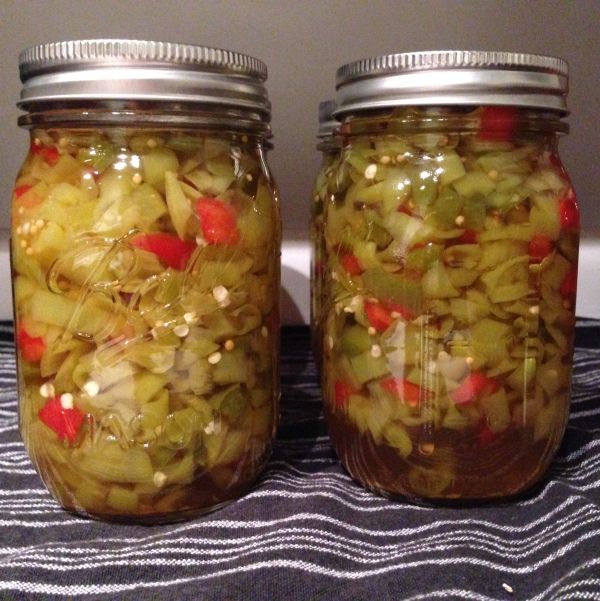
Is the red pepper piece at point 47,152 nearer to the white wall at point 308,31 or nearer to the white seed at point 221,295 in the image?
the white seed at point 221,295

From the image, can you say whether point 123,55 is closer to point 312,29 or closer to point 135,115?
point 135,115

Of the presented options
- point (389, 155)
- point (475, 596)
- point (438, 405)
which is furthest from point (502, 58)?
point (475, 596)

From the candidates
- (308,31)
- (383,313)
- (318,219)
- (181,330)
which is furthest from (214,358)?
(308,31)

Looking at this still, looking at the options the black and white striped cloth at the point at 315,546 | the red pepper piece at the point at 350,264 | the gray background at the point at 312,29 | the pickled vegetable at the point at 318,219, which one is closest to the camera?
the black and white striped cloth at the point at 315,546

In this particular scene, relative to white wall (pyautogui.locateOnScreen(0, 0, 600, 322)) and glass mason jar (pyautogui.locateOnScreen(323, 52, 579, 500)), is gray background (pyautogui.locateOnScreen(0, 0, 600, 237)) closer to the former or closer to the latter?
white wall (pyautogui.locateOnScreen(0, 0, 600, 322))

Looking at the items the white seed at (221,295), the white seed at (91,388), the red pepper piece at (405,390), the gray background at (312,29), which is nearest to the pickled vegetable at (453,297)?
the red pepper piece at (405,390)

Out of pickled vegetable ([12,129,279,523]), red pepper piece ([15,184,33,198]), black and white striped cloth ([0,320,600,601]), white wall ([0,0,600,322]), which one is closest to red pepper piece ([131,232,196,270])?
pickled vegetable ([12,129,279,523])

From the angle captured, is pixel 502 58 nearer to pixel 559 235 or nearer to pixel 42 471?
pixel 559 235
